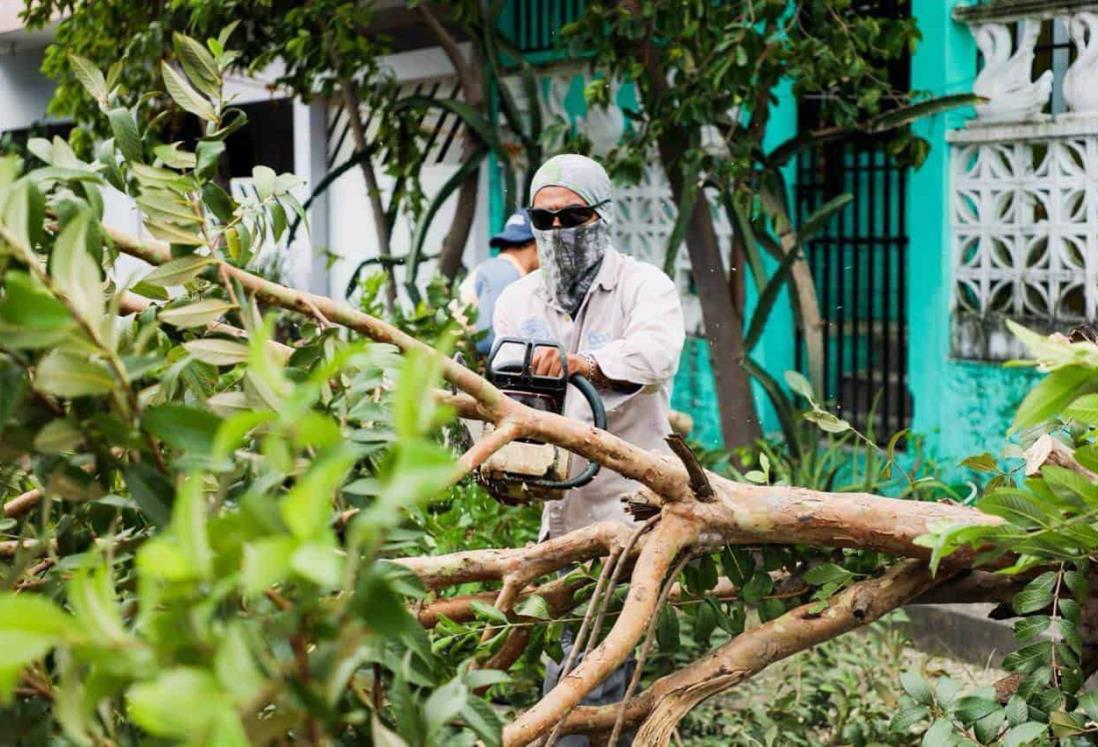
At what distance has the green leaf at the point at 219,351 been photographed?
1887mm

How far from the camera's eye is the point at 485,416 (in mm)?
2486

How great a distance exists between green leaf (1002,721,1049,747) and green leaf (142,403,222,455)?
175 centimetres

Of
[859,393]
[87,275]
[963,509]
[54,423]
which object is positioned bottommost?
[859,393]

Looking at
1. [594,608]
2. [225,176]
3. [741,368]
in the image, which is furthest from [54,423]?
[225,176]

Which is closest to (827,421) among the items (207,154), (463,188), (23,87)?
(207,154)

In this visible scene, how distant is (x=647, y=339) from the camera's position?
3662 millimetres

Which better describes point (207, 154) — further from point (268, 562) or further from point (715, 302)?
point (715, 302)

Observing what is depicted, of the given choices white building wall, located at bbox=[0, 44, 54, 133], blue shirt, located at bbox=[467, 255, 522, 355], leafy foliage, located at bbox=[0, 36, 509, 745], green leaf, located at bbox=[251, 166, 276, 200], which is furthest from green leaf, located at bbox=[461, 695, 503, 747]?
white building wall, located at bbox=[0, 44, 54, 133]

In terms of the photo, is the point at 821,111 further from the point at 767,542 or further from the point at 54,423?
the point at 54,423

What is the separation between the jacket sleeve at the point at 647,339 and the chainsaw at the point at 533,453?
9.7 inches

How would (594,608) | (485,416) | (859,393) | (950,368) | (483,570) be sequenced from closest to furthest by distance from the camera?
(485,416) → (594,608) → (483,570) → (950,368) → (859,393)

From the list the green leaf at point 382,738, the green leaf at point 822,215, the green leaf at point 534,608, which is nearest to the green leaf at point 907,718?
the green leaf at point 534,608

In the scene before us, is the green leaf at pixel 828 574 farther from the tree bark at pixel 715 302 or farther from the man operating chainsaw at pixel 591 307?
the tree bark at pixel 715 302

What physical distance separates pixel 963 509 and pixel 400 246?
8219 mm
